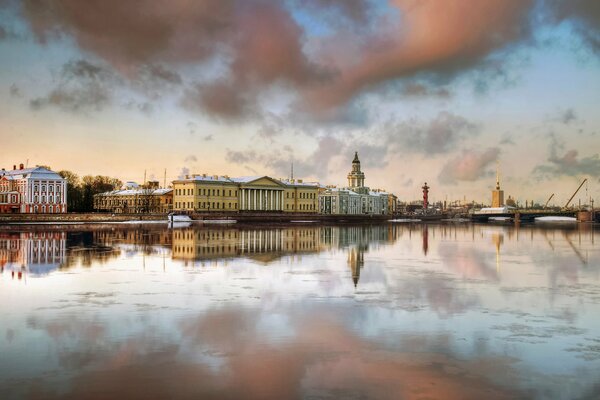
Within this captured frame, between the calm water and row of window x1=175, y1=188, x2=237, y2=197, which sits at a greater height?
row of window x1=175, y1=188, x2=237, y2=197

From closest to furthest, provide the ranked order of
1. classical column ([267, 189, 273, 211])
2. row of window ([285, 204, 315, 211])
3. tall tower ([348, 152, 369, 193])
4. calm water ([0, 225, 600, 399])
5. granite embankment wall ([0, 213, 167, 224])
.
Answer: calm water ([0, 225, 600, 399])
granite embankment wall ([0, 213, 167, 224])
classical column ([267, 189, 273, 211])
row of window ([285, 204, 315, 211])
tall tower ([348, 152, 369, 193])

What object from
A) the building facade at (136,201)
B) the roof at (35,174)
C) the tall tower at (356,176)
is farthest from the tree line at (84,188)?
the tall tower at (356,176)

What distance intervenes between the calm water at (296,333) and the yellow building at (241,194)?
94.4 m

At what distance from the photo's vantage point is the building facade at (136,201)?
122231 mm

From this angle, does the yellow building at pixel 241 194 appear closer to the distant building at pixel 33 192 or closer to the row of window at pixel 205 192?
the row of window at pixel 205 192

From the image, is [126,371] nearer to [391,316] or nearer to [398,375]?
[398,375]

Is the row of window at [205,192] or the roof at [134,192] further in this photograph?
the roof at [134,192]

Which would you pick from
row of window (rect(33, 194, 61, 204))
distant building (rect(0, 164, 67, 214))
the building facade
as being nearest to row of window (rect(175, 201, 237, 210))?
the building facade

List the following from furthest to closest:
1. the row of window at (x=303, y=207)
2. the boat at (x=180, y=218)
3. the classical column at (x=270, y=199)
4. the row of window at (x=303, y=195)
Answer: the row of window at (x=303, y=195)
the row of window at (x=303, y=207)
the classical column at (x=270, y=199)
the boat at (x=180, y=218)

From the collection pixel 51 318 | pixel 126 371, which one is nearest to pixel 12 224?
pixel 51 318

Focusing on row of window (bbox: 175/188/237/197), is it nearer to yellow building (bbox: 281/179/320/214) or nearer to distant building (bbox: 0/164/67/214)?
yellow building (bbox: 281/179/320/214)

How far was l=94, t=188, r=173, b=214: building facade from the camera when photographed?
401ft

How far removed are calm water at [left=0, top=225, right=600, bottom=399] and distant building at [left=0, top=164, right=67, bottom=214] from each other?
77097 millimetres

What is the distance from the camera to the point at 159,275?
23.6 metres
